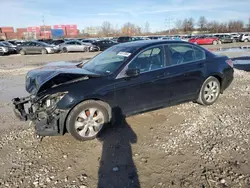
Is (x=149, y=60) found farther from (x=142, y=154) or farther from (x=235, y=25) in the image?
(x=235, y=25)

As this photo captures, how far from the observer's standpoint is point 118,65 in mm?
4262

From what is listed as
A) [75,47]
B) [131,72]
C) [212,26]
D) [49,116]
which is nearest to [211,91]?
[131,72]

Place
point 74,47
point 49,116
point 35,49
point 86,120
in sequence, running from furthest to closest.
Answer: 1. point 74,47
2. point 35,49
3. point 86,120
4. point 49,116

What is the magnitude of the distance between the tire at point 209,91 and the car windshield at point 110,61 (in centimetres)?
209

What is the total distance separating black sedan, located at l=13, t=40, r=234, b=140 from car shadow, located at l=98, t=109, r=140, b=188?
0.28 m

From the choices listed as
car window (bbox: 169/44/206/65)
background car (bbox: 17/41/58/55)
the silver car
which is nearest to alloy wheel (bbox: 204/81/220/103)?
car window (bbox: 169/44/206/65)

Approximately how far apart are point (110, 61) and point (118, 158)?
6.76 ft

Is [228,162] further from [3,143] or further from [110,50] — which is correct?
[3,143]

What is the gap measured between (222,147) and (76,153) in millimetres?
2341

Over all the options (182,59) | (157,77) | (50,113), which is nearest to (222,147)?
(157,77)

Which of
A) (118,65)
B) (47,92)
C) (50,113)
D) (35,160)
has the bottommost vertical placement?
(35,160)

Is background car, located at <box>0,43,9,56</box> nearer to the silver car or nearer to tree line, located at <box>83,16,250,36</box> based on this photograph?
the silver car

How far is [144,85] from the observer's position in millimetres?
4375

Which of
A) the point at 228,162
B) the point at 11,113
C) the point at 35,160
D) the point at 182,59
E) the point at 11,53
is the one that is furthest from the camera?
the point at 11,53
